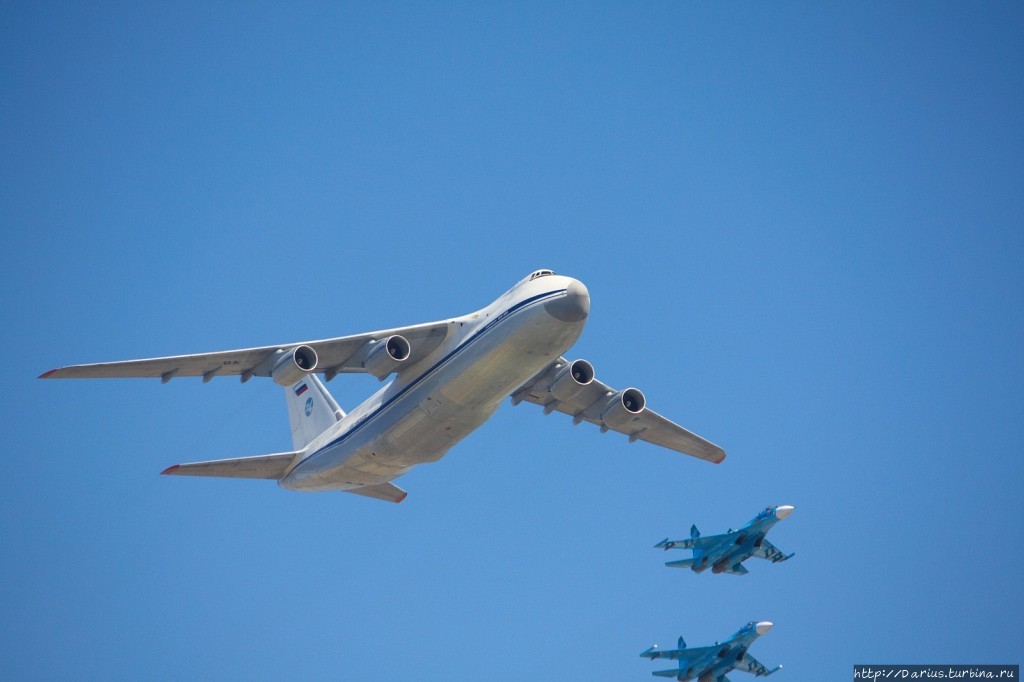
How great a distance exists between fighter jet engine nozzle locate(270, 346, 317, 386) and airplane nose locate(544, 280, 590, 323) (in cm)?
521

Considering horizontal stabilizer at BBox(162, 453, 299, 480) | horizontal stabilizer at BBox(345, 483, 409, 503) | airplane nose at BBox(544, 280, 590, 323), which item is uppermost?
airplane nose at BBox(544, 280, 590, 323)

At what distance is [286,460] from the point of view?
25406 millimetres

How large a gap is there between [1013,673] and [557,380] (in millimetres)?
14360

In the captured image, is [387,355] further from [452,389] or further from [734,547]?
[734,547]

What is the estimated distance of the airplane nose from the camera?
779 inches

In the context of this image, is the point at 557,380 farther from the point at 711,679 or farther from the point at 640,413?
the point at 711,679

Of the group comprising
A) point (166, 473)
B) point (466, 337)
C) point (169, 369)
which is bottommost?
point (166, 473)

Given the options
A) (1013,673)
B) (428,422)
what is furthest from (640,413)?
(1013,673)

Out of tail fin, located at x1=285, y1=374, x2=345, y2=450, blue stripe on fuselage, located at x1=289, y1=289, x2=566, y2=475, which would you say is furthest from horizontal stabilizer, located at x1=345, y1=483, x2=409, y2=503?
blue stripe on fuselage, located at x1=289, y1=289, x2=566, y2=475

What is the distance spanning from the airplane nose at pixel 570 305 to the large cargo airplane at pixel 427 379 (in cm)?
2

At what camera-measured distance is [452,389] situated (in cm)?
2141

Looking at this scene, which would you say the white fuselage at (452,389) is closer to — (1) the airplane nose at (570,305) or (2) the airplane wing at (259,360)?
(1) the airplane nose at (570,305)

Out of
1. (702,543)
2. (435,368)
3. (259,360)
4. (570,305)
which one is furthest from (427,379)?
(702,543)

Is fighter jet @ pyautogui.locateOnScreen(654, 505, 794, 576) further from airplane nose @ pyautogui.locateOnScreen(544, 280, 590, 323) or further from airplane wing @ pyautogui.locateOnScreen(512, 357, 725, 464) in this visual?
airplane nose @ pyautogui.locateOnScreen(544, 280, 590, 323)
